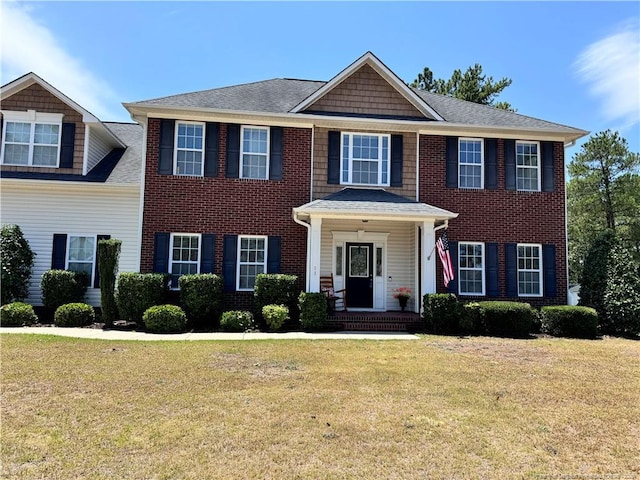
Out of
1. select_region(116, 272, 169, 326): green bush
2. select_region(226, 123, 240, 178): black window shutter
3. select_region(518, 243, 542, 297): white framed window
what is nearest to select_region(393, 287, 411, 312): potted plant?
select_region(518, 243, 542, 297): white framed window

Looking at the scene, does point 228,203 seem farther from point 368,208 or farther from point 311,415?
point 311,415

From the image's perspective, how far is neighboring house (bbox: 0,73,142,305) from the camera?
13711mm

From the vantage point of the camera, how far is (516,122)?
48.5 feet

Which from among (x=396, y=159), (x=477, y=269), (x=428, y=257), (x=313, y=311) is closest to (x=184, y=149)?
(x=313, y=311)

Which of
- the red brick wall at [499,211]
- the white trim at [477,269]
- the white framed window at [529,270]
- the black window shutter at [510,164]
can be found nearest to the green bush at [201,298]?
the red brick wall at [499,211]

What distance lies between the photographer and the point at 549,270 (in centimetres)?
1425

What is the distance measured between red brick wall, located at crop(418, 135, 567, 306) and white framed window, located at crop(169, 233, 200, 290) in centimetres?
732

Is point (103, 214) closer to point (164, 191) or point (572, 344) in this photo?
point (164, 191)

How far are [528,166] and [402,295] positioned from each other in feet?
20.0

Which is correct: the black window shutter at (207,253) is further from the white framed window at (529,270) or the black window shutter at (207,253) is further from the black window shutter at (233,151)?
the white framed window at (529,270)

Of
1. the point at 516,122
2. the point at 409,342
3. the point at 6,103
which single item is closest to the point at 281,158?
the point at 409,342

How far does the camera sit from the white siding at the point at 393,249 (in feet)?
46.4

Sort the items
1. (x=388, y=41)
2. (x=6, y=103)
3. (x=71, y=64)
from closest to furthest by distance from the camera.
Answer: (x=71, y=64), (x=6, y=103), (x=388, y=41)

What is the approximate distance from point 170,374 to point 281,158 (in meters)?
8.43
